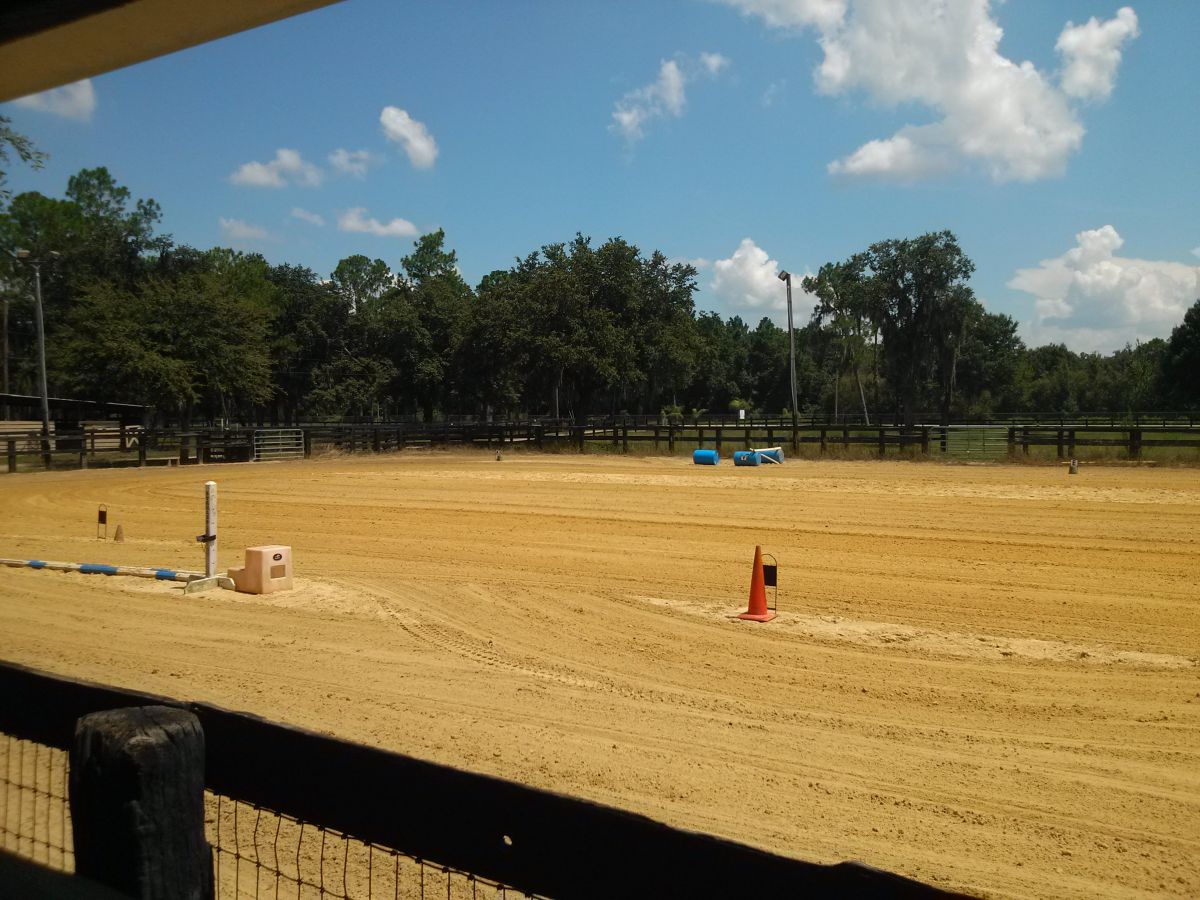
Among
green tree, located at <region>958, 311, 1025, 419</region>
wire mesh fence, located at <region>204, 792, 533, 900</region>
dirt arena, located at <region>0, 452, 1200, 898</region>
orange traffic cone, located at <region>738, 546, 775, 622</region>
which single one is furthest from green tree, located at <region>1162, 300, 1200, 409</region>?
wire mesh fence, located at <region>204, 792, 533, 900</region>

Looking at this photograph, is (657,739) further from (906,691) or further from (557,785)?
(906,691)

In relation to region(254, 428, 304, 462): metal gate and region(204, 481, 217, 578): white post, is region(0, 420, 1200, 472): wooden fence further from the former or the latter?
region(204, 481, 217, 578): white post

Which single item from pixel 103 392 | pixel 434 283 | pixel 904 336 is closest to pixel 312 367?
pixel 434 283

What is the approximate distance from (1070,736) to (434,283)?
65.8 m

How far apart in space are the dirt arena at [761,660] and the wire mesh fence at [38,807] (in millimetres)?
1399

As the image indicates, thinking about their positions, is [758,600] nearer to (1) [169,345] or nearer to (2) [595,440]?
(2) [595,440]

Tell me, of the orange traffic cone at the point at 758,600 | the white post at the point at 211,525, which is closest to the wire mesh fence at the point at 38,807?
the white post at the point at 211,525

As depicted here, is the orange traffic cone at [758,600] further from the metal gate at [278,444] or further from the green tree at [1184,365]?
the green tree at [1184,365]

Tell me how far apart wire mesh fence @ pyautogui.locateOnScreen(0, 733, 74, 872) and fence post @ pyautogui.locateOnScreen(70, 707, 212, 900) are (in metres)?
2.50

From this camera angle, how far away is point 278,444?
43.5 metres

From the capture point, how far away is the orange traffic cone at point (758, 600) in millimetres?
10133

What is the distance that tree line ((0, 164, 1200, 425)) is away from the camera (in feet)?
139

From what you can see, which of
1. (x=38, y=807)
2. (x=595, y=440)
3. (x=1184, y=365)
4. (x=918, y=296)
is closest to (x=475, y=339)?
(x=595, y=440)

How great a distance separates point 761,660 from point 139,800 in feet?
23.6
